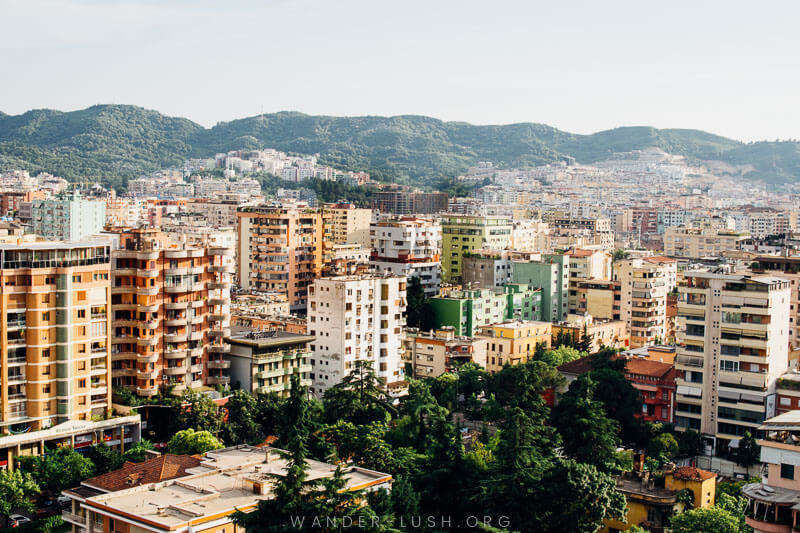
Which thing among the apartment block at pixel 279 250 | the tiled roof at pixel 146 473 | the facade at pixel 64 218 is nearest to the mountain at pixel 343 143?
the facade at pixel 64 218

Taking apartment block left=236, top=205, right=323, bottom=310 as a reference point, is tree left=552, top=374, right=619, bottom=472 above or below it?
below

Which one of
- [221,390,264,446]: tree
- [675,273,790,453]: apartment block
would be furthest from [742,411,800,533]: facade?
[221,390,264,446]: tree

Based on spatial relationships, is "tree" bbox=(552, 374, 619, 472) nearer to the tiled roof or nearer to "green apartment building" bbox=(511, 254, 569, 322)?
the tiled roof

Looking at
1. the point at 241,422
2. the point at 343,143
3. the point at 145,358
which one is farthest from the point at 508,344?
the point at 343,143

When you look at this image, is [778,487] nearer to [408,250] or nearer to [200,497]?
[200,497]

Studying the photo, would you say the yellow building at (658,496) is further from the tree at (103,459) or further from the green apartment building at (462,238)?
the green apartment building at (462,238)

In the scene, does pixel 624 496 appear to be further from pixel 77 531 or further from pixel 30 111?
pixel 30 111
